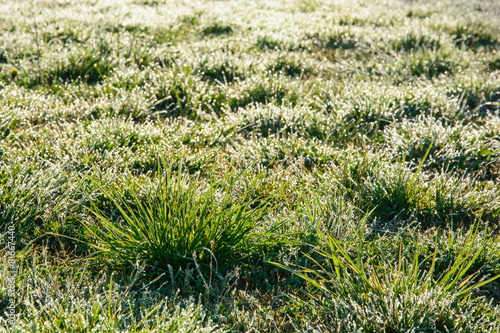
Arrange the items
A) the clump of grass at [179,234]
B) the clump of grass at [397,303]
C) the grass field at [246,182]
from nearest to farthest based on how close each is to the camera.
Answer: the clump of grass at [397,303] < the grass field at [246,182] < the clump of grass at [179,234]

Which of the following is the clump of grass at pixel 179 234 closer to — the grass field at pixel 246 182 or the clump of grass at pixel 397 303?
the grass field at pixel 246 182

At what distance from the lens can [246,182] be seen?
2.88 metres

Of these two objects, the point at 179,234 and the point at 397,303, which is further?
the point at 179,234

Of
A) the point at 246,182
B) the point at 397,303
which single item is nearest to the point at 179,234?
the point at 246,182

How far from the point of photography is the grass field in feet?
6.49

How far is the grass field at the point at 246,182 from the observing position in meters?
1.98

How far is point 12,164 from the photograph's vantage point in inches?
109

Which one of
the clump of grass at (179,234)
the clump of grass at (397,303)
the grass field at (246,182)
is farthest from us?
the clump of grass at (179,234)

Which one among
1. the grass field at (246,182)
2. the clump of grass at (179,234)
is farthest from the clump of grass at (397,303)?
the clump of grass at (179,234)

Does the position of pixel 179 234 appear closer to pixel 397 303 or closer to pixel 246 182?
pixel 246 182

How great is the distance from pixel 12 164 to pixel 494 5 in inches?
410

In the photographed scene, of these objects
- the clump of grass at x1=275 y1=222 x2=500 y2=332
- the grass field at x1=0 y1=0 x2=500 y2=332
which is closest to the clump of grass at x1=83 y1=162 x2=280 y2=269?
the grass field at x1=0 y1=0 x2=500 y2=332

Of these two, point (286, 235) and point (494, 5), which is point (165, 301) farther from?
point (494, 5)

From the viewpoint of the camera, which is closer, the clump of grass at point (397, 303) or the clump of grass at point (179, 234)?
the clump of grass at point (397, 303)
